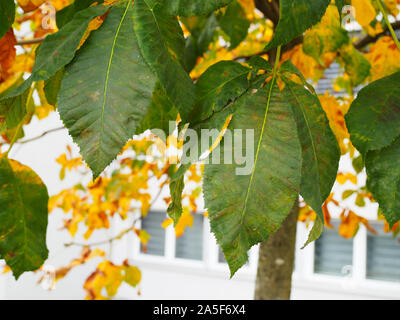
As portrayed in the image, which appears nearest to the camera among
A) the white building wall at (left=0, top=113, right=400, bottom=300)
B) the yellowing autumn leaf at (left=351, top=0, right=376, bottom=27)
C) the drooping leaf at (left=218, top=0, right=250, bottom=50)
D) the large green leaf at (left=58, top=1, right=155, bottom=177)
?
the large green leaf at (left=58, top=1, right=155, bottom=177)

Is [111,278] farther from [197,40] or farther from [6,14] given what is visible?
[6,14]

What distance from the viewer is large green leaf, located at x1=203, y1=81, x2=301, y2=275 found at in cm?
25

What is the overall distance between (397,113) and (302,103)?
6 centimetres

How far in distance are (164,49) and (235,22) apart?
1.79ft

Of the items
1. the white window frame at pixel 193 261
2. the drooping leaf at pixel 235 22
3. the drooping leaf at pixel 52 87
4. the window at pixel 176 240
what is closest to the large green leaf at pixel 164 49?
the drooping leaf at pixel 52 87

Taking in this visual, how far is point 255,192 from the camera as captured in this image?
26 cm

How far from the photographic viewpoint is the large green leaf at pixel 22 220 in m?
0.34

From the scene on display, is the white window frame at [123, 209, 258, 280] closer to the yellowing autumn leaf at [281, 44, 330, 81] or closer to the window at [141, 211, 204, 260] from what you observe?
the window at [141, 211, 204, 260]

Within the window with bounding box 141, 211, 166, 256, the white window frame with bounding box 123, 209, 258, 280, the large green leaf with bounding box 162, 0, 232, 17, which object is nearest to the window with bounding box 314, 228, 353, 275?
the white window frame with bounding box 123, 209, 258, 280

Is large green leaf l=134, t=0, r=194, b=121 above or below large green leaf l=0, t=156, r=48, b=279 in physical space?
above

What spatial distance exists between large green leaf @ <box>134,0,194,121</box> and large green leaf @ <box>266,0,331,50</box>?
0.06m

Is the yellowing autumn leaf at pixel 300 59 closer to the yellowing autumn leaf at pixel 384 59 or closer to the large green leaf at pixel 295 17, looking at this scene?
the yellowing autumn leaf at pixel 384 59

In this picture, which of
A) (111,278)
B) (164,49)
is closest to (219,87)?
(164,49)

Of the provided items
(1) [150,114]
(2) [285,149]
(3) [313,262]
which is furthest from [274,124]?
(3) [313,262]
